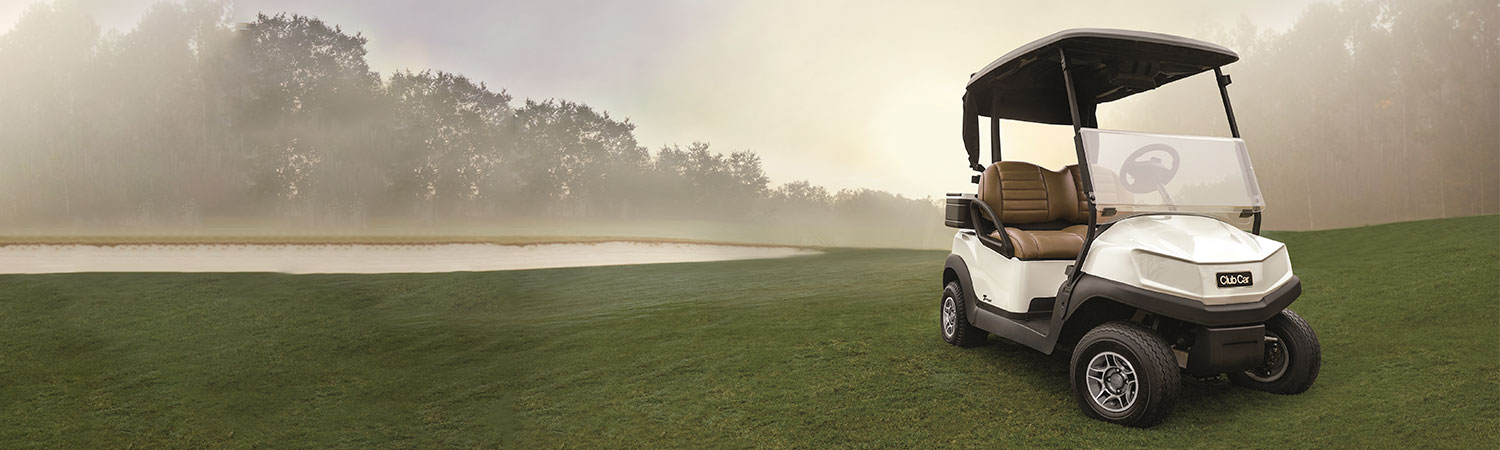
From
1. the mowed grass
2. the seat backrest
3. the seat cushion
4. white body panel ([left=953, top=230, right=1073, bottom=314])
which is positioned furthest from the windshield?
the mowed grass

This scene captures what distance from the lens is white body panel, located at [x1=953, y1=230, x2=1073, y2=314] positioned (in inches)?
210

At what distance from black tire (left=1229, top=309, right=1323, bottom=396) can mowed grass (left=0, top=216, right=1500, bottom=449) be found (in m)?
0.13

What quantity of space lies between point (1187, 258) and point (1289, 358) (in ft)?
4.83

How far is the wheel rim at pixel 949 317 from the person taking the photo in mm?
6273

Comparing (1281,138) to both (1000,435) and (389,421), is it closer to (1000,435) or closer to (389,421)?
(1000,435)

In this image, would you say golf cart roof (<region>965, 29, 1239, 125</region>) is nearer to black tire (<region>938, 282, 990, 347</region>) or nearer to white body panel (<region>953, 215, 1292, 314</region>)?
white body panel (<region>953, 215, 1292, 314</region>)

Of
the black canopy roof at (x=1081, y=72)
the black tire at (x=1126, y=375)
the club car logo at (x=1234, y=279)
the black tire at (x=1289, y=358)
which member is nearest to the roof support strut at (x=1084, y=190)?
the black canopy roof at (x=1081, y=72)

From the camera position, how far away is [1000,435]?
4.14 meters

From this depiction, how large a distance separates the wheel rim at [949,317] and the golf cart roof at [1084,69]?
190 cm

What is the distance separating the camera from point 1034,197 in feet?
19.7

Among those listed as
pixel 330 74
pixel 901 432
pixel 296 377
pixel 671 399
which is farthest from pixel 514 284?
pixel 330 74

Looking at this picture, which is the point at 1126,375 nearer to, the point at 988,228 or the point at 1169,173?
the point at 1169,173

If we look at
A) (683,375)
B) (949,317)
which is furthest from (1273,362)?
(683,375)

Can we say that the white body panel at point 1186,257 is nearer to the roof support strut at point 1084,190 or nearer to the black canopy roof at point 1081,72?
the roof support strut at point 1084,190
